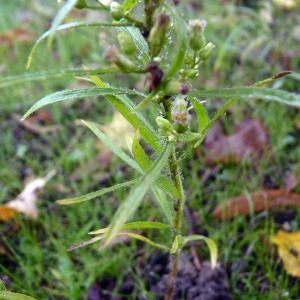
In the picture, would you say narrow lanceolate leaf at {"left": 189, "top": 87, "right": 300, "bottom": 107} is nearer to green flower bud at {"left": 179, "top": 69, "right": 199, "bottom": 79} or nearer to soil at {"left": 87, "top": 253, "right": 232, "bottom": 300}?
green flower bud at {"left": 179, "top": 69, "right": 199, "bottom": 79}

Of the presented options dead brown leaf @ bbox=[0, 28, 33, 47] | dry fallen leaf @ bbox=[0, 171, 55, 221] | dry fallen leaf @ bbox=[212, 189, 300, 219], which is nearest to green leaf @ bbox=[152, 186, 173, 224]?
dry fallen leaf @ bbox=[212, 189, 300, 219]

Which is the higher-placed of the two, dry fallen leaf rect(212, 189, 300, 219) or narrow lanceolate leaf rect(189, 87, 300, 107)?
narrow lanceolate leaf rect(189, 87, 300, 107)

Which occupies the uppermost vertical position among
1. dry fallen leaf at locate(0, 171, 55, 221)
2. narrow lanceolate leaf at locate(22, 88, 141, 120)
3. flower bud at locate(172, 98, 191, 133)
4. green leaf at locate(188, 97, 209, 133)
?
narrow lanceolate leaf at locate(22, 88, 141, 120)

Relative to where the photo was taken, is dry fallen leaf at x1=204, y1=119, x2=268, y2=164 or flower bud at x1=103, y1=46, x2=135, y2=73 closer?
flower bud at x1=103, y1=46, x2=135, y2=73

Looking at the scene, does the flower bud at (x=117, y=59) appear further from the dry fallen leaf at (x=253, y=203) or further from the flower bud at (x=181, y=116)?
the dry fallen leaf at (x=253, y=203)

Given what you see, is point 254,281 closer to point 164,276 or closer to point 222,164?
point 164,276

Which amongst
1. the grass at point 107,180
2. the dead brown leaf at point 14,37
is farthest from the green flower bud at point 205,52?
the dead brown leaf at point 14,37

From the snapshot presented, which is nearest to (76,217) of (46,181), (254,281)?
(46,181)
